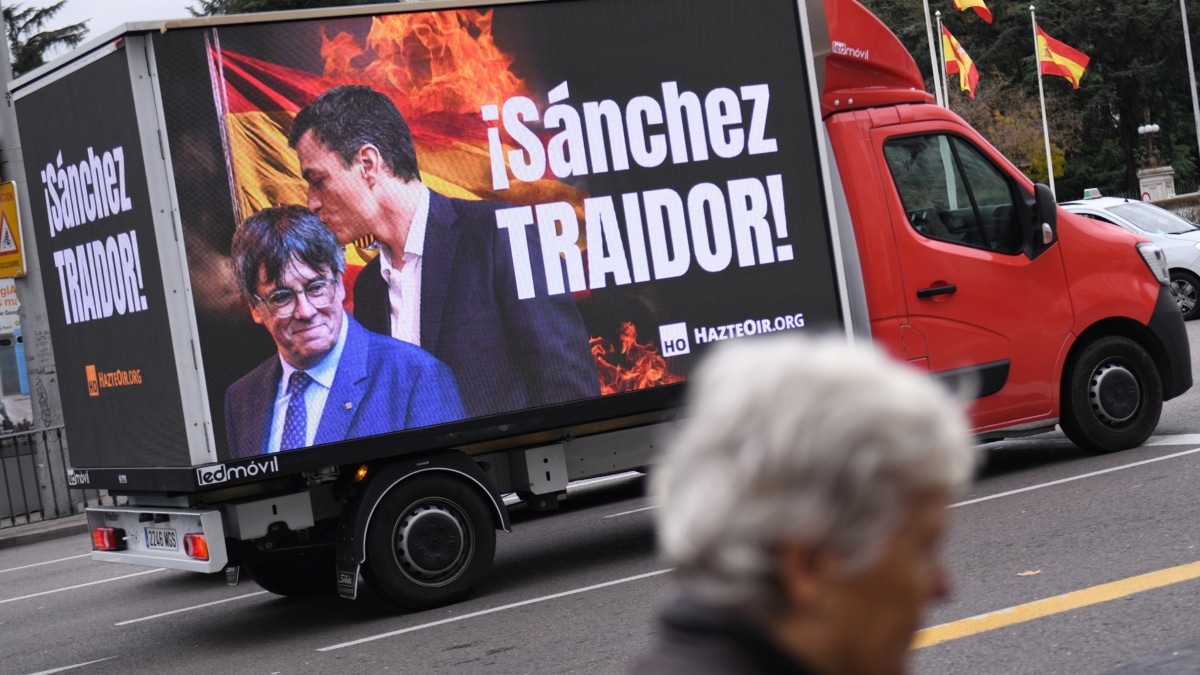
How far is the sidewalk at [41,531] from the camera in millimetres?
15430

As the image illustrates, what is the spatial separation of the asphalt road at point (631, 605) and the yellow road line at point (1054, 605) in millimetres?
13

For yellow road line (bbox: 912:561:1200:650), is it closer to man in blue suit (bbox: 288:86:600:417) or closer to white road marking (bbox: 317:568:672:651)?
white road marking (bbox: 317:568:672:651)

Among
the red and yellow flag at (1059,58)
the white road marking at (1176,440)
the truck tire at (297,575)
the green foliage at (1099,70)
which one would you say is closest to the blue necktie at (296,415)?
the truck tire at (297,575)

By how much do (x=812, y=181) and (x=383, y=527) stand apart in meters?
3.30

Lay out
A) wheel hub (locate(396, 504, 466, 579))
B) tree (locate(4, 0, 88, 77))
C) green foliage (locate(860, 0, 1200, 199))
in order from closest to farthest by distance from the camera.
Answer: wheel hub (locate(396, 504, 466, 579)), tree (locate(4, 0, 88, 77)), green foliage (locate(860, 0, 1200, 199))

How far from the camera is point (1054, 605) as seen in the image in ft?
20.3

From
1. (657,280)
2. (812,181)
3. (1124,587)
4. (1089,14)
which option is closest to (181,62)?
(657,280)

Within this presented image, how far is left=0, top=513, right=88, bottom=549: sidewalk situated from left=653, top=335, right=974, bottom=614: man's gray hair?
15068 mm

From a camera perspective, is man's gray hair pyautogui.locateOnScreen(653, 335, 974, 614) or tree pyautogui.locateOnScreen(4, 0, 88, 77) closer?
man's gray hair pyautogui.locateOnScreen(653, 335, 974, 614)

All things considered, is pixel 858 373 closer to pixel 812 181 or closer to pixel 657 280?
pixel 657 280

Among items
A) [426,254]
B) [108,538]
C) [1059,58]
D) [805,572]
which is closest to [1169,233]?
[426,254]

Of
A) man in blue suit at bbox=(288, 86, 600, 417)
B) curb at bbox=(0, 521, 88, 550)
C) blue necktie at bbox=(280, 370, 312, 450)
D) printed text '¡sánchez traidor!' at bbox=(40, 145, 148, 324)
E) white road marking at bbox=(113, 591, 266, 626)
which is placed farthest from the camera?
curb at bbox=(0, 521, 88, 550)

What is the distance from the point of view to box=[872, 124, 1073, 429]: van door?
914 centimetres

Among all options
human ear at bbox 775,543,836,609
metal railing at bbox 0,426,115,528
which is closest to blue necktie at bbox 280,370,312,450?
A: human ear at bbox 775,543,836,609
